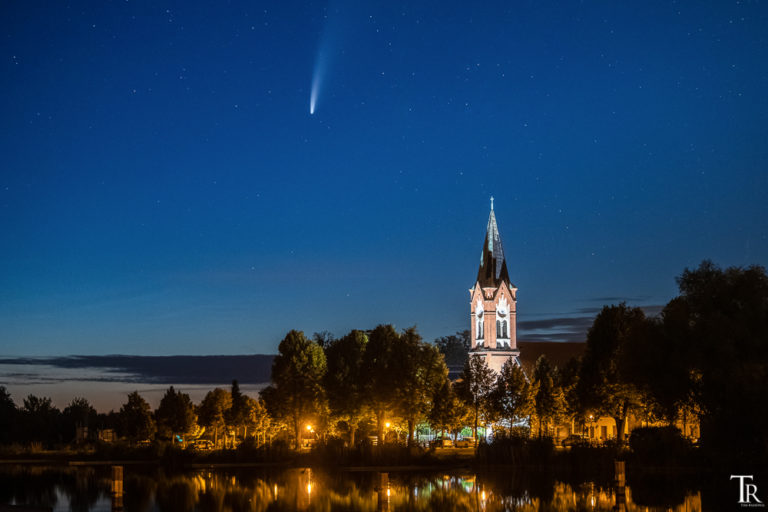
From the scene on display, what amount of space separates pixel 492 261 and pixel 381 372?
1833 inches

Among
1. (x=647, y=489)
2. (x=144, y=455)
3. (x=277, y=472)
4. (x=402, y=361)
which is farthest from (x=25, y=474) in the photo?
(x=647, y=489)

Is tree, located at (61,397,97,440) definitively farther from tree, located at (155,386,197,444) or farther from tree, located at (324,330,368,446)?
tree, located at (324,330,368,446)

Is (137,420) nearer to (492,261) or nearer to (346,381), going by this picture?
(346,381)

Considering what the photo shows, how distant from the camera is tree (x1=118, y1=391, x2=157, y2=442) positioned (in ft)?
259

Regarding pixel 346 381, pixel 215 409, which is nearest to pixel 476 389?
pixel 346 381

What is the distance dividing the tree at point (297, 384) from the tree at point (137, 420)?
50.6ft

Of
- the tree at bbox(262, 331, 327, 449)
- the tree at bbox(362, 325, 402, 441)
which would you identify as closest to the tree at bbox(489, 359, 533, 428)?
the tree at bbox(362, 325, 402, 441)

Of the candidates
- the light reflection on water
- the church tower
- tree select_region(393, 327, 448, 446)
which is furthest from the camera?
the church tower

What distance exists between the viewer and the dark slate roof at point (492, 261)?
109 m

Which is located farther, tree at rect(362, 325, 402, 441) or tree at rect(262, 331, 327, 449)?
tree at rect(262, 331, 327, 449)

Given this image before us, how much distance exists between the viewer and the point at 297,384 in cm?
6831

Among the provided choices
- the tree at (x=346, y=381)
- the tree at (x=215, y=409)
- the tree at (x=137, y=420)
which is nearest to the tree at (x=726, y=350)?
the tree at (x=346, y=381)

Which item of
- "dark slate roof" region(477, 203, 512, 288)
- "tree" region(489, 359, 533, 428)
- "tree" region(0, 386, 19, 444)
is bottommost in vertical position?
"tree" region(0, 386, 19, 444)

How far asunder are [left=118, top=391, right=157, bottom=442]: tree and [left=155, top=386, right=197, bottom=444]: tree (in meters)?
1.04
